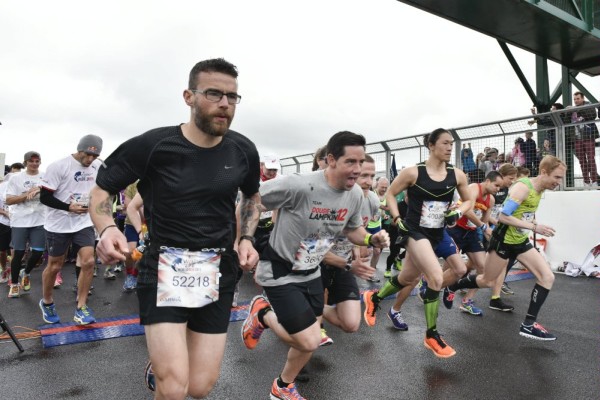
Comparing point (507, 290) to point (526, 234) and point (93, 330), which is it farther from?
point (93, 330)

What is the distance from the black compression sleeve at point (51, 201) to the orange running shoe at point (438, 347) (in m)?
3.92

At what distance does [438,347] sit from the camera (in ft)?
13.5

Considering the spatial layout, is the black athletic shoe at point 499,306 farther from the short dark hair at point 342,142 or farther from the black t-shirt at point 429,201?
the short dark hair at point 342,142

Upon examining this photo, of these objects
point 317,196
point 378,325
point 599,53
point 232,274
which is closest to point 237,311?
point 378,325

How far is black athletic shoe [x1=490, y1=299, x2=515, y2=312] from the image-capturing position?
20.2ft

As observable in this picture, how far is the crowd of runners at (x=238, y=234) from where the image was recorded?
2.34 meters

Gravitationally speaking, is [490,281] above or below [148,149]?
below

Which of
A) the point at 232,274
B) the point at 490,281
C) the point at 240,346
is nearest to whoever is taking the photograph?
the point at 232,274

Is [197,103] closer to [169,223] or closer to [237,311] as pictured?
[169,223]

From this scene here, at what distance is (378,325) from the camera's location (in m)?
5.35

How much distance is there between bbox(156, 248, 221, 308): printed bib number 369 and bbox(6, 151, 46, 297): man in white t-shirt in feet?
17.3

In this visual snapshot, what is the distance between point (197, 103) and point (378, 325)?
3.84 metres

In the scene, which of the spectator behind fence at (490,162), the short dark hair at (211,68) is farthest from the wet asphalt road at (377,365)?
the spectator behind fence at (490,162)

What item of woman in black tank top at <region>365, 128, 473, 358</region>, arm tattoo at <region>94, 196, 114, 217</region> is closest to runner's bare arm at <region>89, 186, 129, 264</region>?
arm tattoo at <region>94, 196, 114, 217</region>
